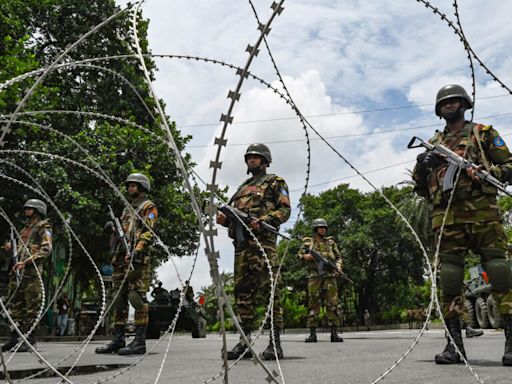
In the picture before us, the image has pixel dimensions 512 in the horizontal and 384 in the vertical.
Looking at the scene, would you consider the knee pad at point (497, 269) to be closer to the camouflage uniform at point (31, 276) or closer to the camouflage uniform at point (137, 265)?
the camouflage uniform at point (137, 265)

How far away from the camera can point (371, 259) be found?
132 feet

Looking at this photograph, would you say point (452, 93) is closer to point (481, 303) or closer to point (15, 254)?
point (15, 254)

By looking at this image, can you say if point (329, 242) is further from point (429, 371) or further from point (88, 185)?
point (88, 185)

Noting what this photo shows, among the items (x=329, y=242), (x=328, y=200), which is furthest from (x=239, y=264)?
(x=328, y=200)

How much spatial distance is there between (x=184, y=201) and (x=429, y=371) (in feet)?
48.3

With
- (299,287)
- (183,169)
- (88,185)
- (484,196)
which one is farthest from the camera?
(299,287)

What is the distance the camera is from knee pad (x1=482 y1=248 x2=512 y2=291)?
408 cm

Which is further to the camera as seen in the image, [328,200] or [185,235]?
[328,200]

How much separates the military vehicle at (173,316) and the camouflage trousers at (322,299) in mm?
6512

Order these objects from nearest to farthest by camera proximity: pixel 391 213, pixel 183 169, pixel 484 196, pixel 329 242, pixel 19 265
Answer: pixel 183 169 < pixel 484 196 < pixel 19 265 < pixel 329 242 < pixel 391 213

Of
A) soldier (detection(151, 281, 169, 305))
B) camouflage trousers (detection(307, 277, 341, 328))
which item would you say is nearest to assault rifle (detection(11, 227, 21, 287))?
camouflage trousers (detection(307, 277, 341, 328))

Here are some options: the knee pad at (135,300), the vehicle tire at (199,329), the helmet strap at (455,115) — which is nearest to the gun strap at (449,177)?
the helmet strap at (455,115)

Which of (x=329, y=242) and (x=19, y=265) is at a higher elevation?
(x=329, y=242)

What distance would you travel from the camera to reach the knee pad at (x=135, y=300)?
20.3 feet
